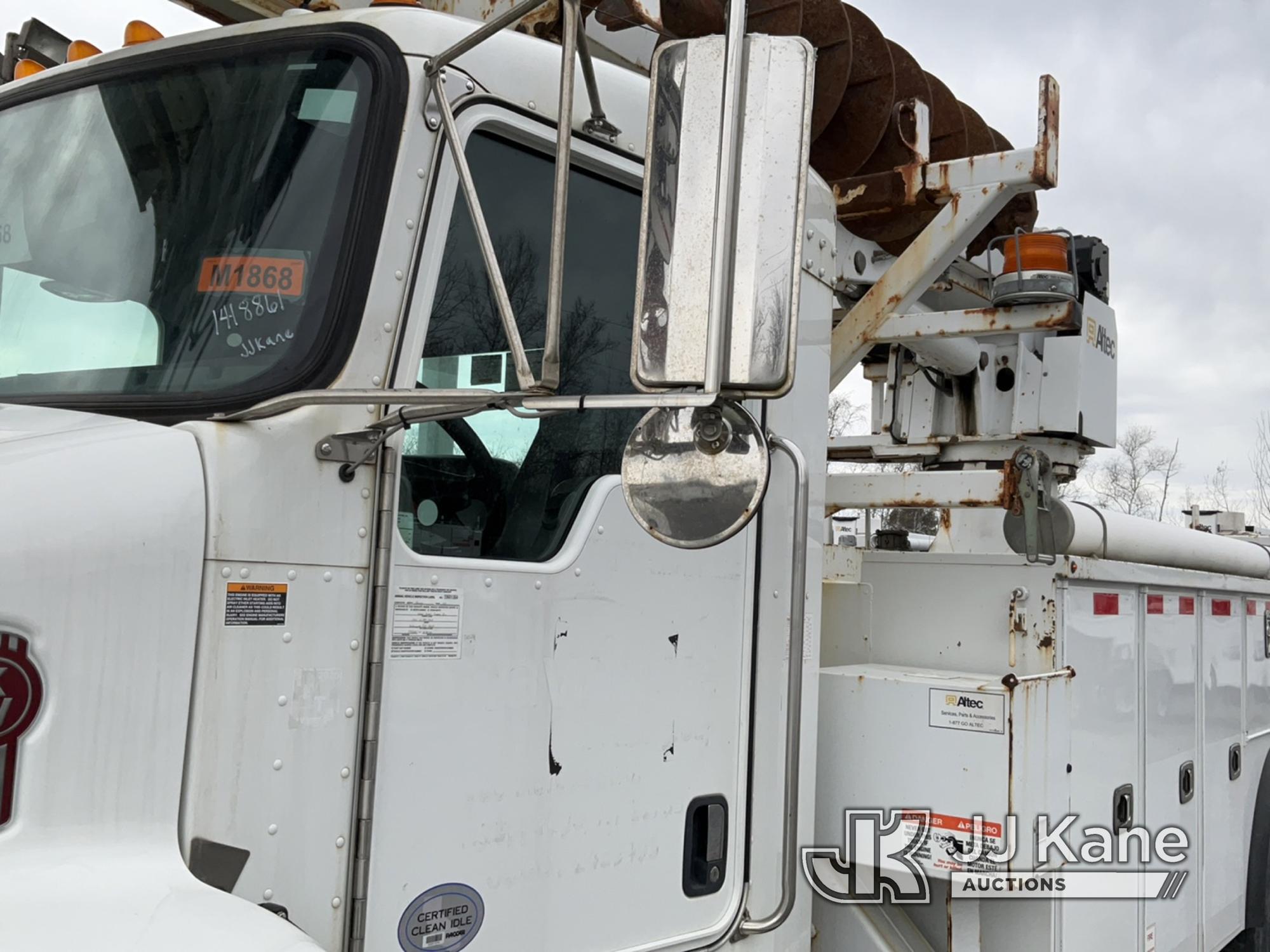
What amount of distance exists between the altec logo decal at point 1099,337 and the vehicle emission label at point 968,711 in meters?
1.83

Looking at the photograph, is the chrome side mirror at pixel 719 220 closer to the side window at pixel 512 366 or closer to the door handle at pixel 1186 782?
the side window at pixel 512 366

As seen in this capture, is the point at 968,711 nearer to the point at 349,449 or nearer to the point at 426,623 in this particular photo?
the point at 426,623

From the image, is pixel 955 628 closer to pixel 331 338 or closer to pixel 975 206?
pixel 975 206

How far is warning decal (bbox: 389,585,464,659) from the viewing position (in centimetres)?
176

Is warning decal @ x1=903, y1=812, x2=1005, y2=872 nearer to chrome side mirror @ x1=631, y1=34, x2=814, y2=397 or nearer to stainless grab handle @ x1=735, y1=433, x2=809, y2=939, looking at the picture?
stainless grab handle @ x1=735, y1=433, x2=809, y2=939

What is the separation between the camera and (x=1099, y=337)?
4.28 meters

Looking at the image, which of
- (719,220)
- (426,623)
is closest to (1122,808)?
(426,623)

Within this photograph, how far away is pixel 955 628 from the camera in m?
3.14

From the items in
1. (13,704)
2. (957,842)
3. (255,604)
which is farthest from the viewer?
(957,842)

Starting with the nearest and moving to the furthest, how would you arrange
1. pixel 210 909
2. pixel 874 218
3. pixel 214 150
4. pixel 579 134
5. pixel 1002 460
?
pixel 210 909 → pixel 214 150 → pixel 579 134 → pixel 874 218 → pixel 1002 460

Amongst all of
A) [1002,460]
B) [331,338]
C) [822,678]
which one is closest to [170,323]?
[331,338]

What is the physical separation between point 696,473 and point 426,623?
0.54 m

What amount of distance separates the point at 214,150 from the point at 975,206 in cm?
203

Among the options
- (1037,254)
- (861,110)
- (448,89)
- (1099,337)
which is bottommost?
(448,89)
